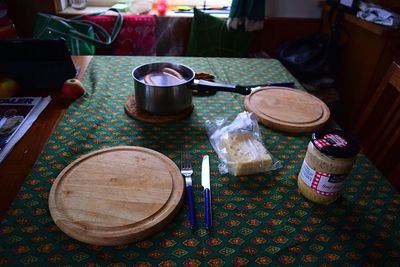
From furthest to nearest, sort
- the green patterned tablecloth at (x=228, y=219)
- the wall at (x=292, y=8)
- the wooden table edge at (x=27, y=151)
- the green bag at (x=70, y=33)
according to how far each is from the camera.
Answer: the wall at (x=292, y=8)
the green bag at (x=70, y=33)
the wooden table edge at (x=27, y=151)
the green patterned tablecloth at (x=228, y=219)

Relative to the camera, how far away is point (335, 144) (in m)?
0.57

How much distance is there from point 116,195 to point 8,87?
658 mm

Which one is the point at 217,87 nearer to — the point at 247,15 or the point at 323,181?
the point at 323,181

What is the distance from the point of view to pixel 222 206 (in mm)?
613

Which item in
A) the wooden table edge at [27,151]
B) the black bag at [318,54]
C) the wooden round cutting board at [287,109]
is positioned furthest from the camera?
the black bag at [318,54]

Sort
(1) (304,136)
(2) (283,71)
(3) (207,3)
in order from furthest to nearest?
(3) (207,3), (2) (283,71), (1) (304,136)

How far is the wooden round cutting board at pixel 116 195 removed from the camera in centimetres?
52

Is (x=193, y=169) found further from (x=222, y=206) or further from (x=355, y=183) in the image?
(x=355, y=183)

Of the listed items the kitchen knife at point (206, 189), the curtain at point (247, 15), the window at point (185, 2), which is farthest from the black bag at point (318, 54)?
the kitchen knife at point (206, 189)

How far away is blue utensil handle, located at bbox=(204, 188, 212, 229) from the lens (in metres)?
0.56

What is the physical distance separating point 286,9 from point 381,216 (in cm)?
208

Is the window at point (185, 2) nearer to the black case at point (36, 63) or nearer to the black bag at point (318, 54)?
the black bag at point (318, 54)

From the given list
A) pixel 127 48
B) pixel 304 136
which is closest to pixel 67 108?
pixel 304 136

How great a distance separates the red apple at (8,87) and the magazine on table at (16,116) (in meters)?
0.02
